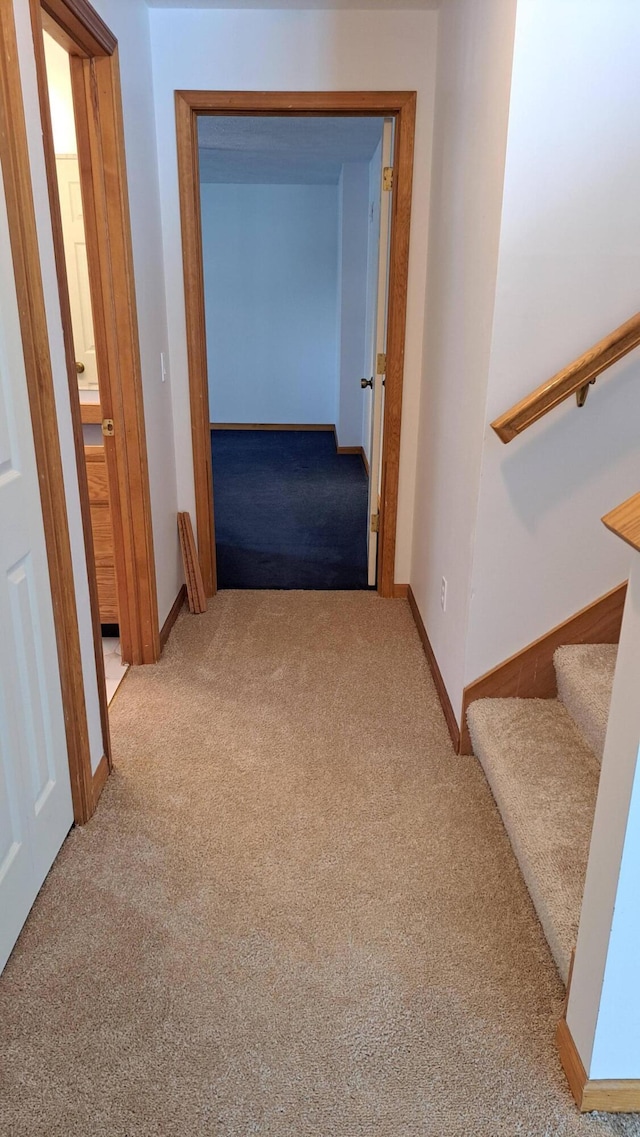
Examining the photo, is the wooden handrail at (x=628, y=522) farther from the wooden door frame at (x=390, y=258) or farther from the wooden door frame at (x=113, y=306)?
the wooden door frame at (x=390, y=258)

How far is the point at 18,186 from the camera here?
160cm

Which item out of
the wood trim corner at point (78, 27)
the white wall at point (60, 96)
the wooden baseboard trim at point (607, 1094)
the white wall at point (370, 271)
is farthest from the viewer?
the white wall at point (370, 271)

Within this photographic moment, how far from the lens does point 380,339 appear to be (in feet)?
11.5

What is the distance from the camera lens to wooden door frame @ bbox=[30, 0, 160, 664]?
212 cm

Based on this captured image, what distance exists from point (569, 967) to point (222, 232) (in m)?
7.32

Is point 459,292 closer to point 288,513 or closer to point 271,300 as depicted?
point 288,513

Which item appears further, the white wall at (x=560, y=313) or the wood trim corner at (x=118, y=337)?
the wood trim corner at (x=118, y=337)

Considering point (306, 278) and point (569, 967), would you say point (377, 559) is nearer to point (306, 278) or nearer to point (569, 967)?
point (569, 967)

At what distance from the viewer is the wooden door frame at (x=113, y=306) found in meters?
2.12

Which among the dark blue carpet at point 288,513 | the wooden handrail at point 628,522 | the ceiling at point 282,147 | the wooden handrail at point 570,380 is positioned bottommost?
the dark blue carpet at point 288,513

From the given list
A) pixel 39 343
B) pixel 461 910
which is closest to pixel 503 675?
pixel 461 910

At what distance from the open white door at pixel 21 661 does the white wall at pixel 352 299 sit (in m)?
5.34

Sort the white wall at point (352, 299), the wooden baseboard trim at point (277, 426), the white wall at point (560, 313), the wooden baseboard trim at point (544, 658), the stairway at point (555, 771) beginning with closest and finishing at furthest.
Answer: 1. the stairway at point (555, 771)
2. the white wall at point (560, 313)
3. the wooden baseboard trim at point (544, 658)
4. the white wall at point (352, 299)
5. the wooden baseboard trim at point (277, 426)

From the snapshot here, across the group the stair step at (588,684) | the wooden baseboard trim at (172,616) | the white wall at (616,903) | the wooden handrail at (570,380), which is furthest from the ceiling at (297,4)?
the white wall at (616,903)
